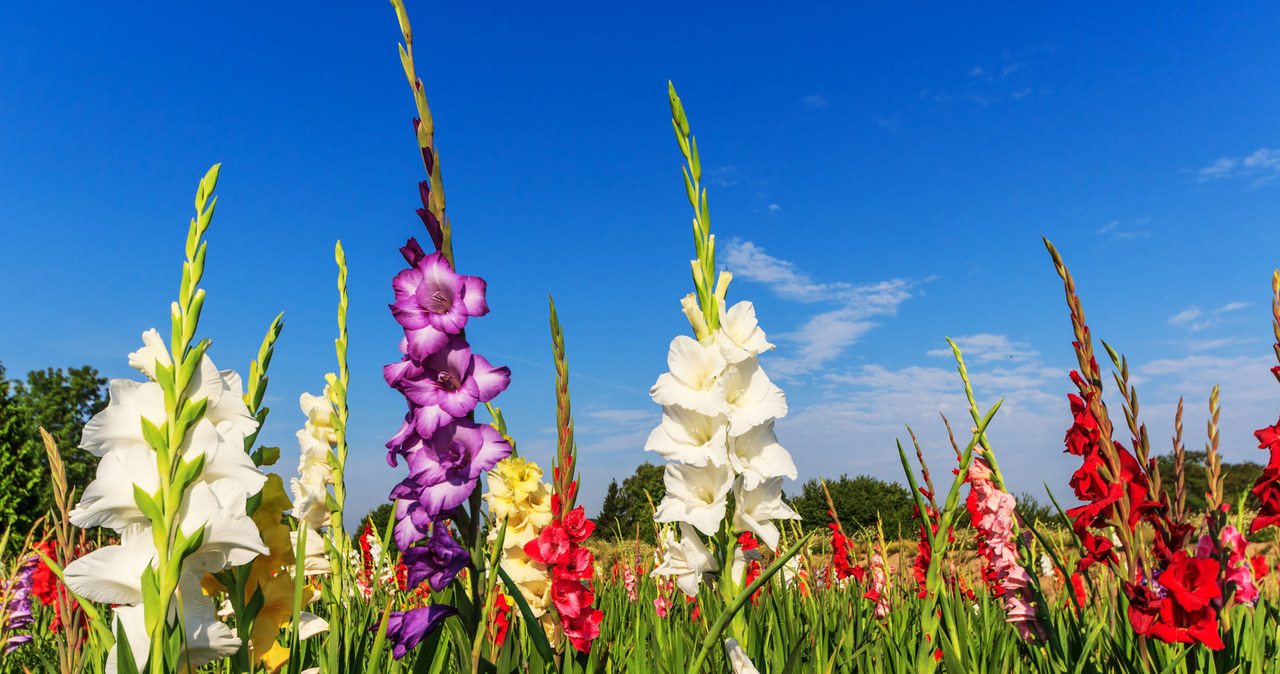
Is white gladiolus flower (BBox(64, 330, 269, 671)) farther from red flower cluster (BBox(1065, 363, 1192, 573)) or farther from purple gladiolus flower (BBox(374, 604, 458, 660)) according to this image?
red flower cluster (BBox(1065, 363, 1192, 573))

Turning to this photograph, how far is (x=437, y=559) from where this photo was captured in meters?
1.87

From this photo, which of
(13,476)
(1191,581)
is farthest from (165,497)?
(13,476)

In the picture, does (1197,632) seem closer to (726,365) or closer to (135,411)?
(726,365)

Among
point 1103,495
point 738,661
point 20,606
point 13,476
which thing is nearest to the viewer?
point 738,661

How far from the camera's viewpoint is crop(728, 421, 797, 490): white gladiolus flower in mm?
1998

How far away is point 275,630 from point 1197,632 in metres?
2.72

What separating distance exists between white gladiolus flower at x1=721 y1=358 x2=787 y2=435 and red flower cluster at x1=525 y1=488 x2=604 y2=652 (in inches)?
31.0

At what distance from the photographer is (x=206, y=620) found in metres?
1.43

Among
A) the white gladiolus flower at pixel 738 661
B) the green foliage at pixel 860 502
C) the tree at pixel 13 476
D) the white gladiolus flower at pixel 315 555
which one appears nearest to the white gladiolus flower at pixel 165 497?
the white gladiolus flower at pixel 738 661

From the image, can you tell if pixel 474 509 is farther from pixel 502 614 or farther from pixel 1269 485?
pixel 1269 485

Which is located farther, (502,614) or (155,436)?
(502,614)

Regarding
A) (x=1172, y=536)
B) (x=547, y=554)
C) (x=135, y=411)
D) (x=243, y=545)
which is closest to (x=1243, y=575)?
(x=1172, y=536)

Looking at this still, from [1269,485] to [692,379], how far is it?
2688mm

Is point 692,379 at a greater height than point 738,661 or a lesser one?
greater
